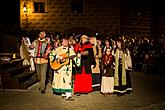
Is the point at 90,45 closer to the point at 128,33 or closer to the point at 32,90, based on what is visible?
the point at 32,90

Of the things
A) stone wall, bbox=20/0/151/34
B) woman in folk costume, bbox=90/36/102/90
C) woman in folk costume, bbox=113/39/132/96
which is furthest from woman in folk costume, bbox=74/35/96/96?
stone wall, bbox=20/0/151/34

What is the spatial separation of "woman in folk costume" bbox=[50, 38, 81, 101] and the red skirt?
611 mm

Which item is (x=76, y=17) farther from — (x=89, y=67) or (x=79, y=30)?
(x=89, y=67)

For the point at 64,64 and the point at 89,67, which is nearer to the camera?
the point at 64,64

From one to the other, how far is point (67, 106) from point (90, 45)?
2.45 meters

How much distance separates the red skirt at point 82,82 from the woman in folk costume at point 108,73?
0.53 metres

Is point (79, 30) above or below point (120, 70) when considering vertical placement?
above

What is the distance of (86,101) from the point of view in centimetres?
1055

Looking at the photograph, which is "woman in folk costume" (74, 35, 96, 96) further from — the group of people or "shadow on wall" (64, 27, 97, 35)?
"shadow on wall" (64, 27, 97, 35)

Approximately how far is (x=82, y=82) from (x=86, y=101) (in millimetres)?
983

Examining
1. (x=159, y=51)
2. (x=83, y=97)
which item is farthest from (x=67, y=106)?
(x=159, y=51)

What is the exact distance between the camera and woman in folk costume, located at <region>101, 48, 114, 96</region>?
11.4 metres

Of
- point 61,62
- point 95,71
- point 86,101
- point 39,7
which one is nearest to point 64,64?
point 61,62

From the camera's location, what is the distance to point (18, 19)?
25562 mm
